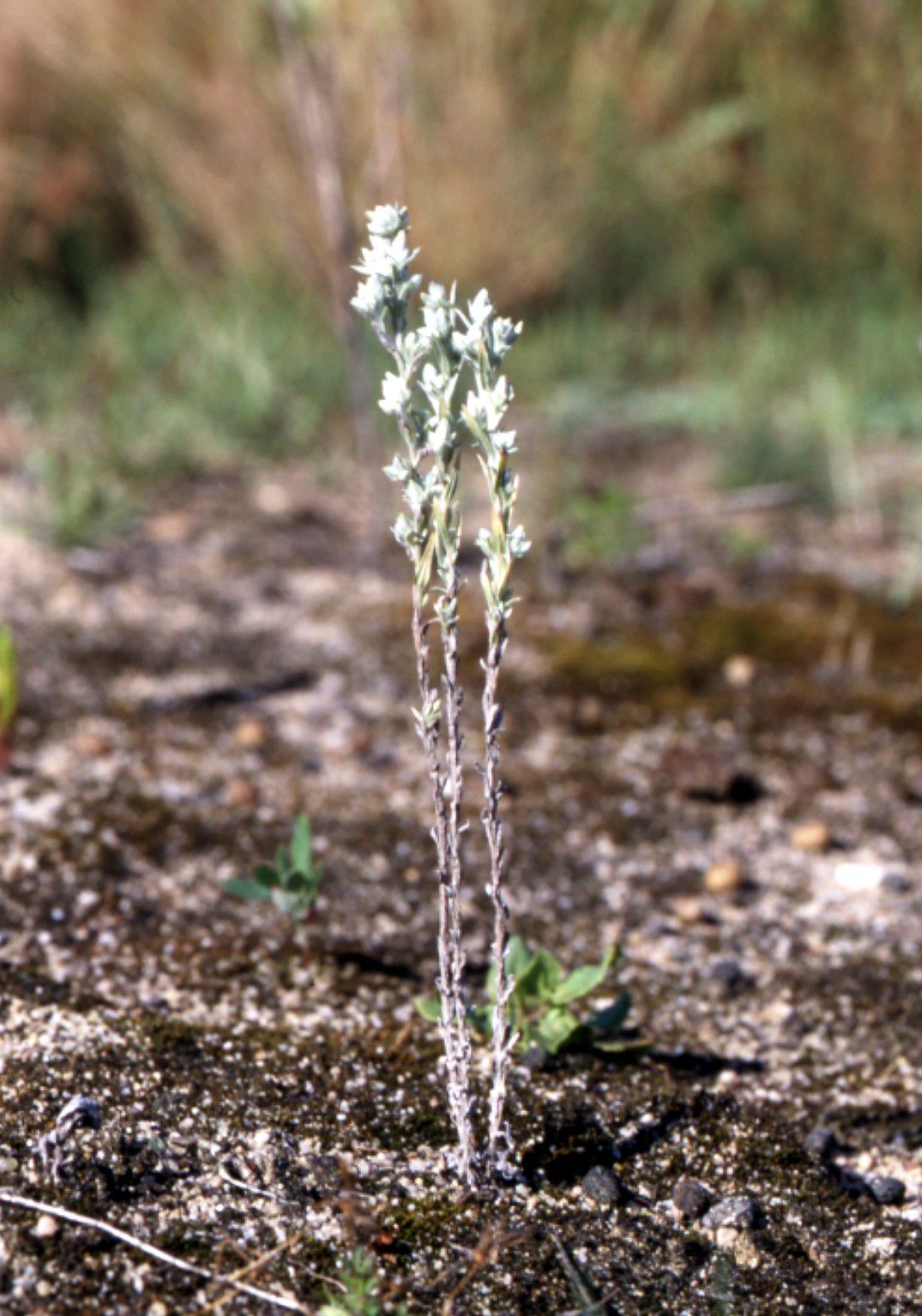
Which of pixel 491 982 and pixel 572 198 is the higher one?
pixel 572 198

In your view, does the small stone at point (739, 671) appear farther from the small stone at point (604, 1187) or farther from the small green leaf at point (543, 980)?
the small stone at point (604, 1187)

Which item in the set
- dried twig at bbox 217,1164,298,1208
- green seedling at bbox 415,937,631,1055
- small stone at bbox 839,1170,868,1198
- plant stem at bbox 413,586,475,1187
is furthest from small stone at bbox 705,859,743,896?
dried twig at bbox 217,1164,298,1208

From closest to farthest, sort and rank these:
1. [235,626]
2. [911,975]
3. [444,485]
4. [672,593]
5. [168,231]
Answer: [444,485] → [911,975] → [235,626] → [672,593] → [168,231]

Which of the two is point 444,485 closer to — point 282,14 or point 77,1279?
point 77,1279

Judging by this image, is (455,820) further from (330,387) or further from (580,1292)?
(330,387)

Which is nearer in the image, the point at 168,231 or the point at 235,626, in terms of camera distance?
the point at 235,626

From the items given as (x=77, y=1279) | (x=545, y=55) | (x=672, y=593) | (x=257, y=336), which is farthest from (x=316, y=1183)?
(x=545, y=55)

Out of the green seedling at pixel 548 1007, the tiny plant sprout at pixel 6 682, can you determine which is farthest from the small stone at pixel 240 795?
the green seedling at pixel 548 1007

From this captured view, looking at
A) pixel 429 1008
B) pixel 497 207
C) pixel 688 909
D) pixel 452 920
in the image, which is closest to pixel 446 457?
pixel 452 920
